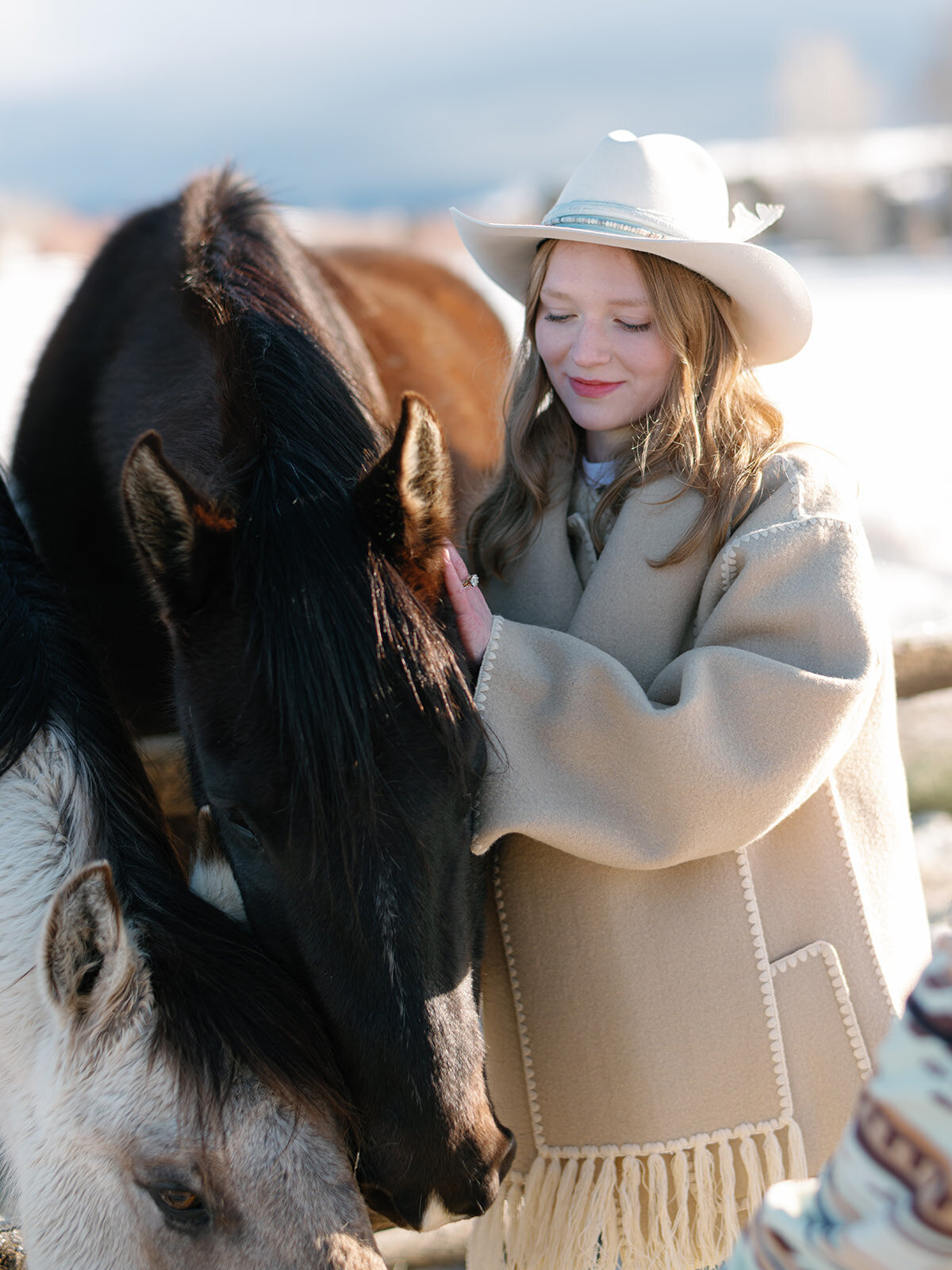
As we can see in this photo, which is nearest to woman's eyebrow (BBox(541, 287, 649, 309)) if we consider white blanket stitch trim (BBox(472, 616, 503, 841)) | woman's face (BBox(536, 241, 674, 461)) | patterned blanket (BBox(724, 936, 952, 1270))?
woman's face (BBox(536, 241, 674, 461))

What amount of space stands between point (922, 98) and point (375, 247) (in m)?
33.1

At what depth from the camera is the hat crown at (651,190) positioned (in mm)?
1716

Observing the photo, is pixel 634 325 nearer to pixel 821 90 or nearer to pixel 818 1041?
pixel 818 1041

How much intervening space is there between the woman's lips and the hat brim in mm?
220

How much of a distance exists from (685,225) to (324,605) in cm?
94

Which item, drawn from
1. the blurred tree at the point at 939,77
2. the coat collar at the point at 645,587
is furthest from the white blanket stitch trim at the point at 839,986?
the blurred tree at the point at 939,77

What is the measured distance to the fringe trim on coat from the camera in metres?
1.54

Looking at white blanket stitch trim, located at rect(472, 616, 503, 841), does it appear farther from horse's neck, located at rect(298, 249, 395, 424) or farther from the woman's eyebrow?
the woman's eyebrow

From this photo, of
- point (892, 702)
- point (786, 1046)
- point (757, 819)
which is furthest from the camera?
point (892, 702)

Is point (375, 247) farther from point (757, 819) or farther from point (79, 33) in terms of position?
point (79, 33)

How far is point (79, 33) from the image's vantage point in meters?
A: 118

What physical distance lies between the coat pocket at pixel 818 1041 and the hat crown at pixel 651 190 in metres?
1.17

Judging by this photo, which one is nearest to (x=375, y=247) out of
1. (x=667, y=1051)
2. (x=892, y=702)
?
(x=892, y=702)

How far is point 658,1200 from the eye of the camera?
1.57 metres
